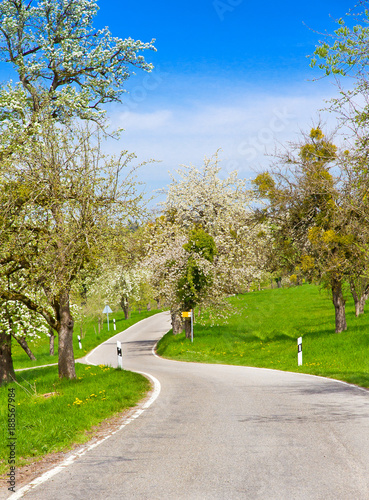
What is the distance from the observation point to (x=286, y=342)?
25.7 meters

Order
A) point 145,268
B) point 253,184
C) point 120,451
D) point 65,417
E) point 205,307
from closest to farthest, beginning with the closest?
point 120,451, point 65,417, point 253,184, point 205,307, point 145,268

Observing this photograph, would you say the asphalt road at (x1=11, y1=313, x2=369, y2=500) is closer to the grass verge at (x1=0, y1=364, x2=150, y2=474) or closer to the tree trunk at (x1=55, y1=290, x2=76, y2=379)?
the grass verge at (x1=0, y1=364, x2=150, y2=474)

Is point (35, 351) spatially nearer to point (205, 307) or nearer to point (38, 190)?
point (205, 307)

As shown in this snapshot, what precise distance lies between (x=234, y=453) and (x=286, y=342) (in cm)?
2029

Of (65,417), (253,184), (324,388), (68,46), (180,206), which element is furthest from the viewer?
(180,206)

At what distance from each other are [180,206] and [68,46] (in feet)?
71.5

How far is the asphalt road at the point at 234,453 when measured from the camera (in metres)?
4.81

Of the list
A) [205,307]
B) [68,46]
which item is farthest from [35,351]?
[68,46]

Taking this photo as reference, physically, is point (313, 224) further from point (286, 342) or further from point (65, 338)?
point (65, 338)

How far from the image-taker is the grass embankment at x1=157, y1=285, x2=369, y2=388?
58.7ft

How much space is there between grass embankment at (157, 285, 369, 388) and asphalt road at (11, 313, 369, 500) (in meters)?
4.41

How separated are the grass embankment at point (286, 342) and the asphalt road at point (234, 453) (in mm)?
4412

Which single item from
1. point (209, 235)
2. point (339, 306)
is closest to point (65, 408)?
point (339, 306)

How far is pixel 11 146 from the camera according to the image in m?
12.6
